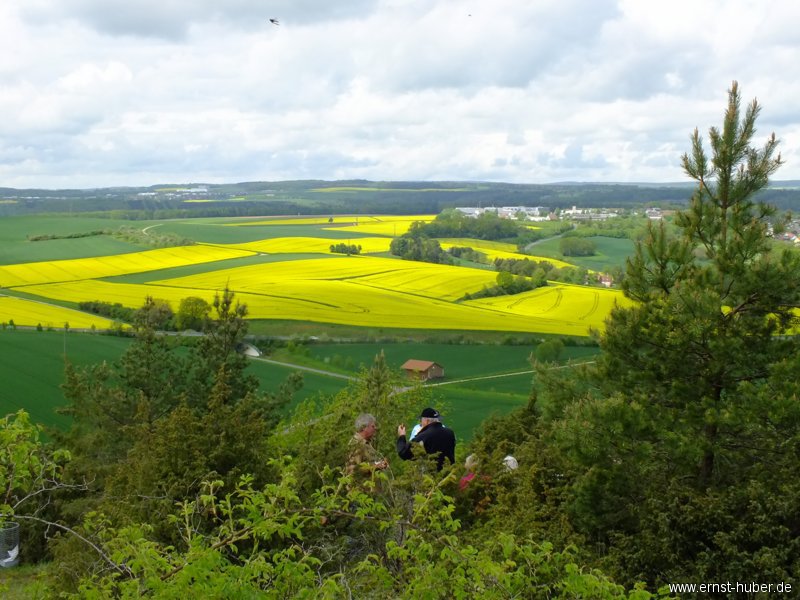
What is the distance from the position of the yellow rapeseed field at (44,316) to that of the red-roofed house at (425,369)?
21.8m

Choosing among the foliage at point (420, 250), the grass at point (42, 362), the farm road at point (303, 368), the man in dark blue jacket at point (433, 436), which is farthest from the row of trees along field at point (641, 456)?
the foliage at point (420, 250)

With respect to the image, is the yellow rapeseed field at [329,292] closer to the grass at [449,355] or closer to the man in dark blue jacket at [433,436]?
the grass at [449,355]

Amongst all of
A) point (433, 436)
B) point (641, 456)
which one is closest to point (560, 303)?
point (641, 456)

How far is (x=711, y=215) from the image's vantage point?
11336mm

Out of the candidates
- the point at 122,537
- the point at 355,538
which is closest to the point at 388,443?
the point at 355,538

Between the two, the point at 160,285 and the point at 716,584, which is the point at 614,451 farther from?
the point at 160,285

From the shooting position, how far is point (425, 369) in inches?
1564

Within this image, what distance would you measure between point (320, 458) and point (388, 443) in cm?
248

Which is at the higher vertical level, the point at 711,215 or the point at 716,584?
the point at 711,215

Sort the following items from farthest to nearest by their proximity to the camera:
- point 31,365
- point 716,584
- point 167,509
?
point 31,365
point 167,509
point 716,584

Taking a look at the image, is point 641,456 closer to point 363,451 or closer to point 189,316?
point 363,451

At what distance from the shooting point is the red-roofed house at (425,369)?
129 feet

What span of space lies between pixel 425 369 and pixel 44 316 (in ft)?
90.4

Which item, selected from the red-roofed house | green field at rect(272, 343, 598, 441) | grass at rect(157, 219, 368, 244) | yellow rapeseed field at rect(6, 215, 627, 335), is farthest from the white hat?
grass at rect(157, 219, 368, 244)
